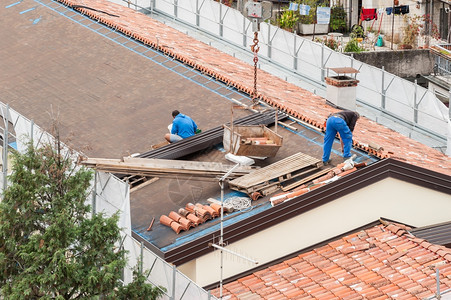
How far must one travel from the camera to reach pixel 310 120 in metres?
35.4

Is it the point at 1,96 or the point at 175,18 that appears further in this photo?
the point at 175,18

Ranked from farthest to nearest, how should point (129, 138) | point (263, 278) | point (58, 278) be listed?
1. point (129, 138)
2. point (263, 278)
3. point (58, 278)

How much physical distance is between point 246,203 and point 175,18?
1962 centimetres

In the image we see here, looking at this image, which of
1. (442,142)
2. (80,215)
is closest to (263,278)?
(80,215)

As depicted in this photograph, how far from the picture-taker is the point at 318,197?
99.6ft

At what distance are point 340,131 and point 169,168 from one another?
457 centimetres

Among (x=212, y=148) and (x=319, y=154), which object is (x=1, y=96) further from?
(x=319, y=154)

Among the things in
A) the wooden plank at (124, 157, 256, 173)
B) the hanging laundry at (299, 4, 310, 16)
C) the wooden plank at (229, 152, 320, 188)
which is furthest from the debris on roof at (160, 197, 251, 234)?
the hanging laundry at (299, 4, 310, 16)

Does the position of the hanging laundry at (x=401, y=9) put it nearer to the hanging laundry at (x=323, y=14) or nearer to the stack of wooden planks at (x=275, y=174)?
the hanging laundry at (x=323, y=14)

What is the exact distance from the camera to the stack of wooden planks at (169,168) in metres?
31.5

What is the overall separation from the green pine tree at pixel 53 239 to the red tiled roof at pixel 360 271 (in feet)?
9.70

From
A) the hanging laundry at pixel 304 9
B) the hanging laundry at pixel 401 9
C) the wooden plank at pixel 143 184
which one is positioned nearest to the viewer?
the wooden plank at pixel 143 184

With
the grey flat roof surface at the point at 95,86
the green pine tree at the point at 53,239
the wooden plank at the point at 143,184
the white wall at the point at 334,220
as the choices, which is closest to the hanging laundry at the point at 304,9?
the grey flat roof surface at the point at 95,86

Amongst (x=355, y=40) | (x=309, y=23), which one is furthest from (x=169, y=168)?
(x=309, y=23)
